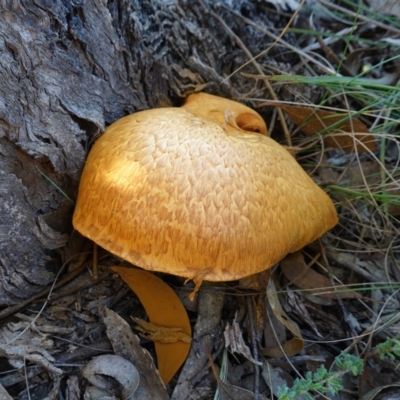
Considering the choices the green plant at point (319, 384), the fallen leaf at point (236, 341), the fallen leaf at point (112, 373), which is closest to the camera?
the green plant at point (319, 384)

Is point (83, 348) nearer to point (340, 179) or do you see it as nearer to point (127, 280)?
point (127, 280)

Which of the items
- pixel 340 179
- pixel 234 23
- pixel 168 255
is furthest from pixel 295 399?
pixel 234 23

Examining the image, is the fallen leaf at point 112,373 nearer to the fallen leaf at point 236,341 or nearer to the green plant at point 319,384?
the fallen leaf at point 236,341

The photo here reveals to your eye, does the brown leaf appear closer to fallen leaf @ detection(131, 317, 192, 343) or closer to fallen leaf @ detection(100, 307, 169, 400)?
fallen leaf @ detection(131, 317, 192, 343)

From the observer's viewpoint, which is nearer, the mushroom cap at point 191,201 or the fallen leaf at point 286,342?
the mushroom cap at point 191,201

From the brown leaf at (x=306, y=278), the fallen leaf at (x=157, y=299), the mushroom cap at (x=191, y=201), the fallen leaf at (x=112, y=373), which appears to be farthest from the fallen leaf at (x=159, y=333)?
the brown leaf at (x=306, y=278)

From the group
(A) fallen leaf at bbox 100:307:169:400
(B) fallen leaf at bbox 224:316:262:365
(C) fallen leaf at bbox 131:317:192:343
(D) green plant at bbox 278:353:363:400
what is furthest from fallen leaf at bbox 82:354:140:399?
(D) green plant at bbox 278:353:363:400

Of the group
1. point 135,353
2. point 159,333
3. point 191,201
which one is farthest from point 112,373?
point 191,201
